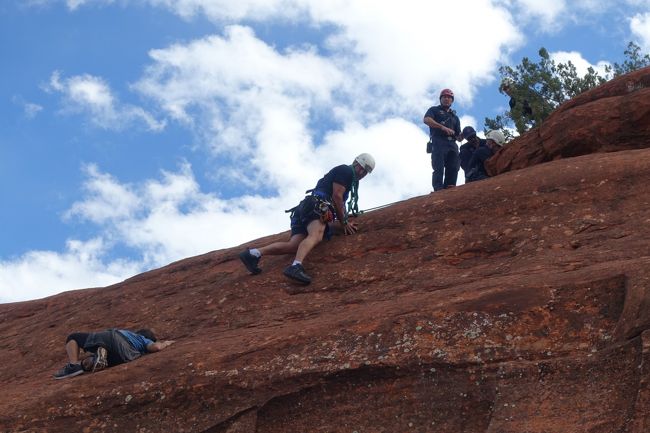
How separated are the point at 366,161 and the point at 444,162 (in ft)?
12.3

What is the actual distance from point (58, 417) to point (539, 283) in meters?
5.80

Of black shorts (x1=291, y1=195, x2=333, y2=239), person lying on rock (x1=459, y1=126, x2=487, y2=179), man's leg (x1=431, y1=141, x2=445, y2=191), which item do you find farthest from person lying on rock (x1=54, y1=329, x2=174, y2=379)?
person lying on rock (x1=459, y1=126, x2=487, y2=179)

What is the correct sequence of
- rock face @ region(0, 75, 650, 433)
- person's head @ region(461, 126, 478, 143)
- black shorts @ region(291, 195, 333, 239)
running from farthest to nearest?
person's head @ region(461, 126, 478, 143)
black shorts @ region(291, 195, 333, 239)
rock face @ region(0, 75, 650, 433)

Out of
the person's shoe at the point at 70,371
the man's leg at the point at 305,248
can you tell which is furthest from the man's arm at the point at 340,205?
the person's shoe at the point at 70,371

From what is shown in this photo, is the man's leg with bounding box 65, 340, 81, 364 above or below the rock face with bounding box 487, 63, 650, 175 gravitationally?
below

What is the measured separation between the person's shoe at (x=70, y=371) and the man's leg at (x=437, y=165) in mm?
8431

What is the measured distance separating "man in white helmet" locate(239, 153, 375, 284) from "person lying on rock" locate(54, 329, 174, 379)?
2.38 meters

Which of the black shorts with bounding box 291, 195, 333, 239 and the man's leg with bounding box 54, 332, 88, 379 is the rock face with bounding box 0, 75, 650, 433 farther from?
the black shorts with bounding box 291, 195, 333, 239

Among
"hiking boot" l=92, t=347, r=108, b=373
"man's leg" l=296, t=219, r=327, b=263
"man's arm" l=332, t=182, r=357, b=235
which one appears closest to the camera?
"hiking boot" l=92, t=347, r=108, b=373

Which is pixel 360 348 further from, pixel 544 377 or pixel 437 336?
pixel 544 377

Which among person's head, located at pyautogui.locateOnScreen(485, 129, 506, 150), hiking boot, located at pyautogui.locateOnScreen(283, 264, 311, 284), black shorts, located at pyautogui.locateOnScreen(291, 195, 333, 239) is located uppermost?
person's head, located at pyautogui.locateOnScreen(485, 129, 506, 150)

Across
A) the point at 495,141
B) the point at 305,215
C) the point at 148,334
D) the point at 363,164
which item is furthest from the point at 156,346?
the point at 495,141

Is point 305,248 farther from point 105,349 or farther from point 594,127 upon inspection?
point 594,127

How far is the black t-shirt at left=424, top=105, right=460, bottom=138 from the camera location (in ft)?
54.9
